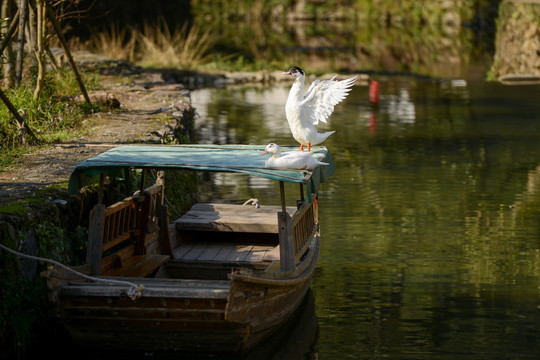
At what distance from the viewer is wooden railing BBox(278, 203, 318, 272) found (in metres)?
8.41

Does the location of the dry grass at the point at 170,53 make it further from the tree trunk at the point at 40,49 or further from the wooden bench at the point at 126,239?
the wooden bench at the point at 126,239

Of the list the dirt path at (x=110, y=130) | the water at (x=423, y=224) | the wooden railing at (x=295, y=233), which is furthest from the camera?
the dirt path at (x=110, y=130)

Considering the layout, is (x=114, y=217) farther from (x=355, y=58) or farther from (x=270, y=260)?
(x=355, y=58)

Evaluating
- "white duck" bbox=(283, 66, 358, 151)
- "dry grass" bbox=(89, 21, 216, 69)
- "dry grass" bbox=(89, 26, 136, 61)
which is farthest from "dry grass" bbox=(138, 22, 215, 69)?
"white duck" bbox=(283, 66, 358, 151)

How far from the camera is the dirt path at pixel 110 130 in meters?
10.4

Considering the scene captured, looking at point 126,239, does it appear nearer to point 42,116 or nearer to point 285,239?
point 285,239

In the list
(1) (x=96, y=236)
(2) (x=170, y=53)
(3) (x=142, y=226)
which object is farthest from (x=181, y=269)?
(2) (x=170, y=53)

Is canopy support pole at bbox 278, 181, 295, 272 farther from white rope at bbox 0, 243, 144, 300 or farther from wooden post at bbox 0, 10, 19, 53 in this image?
wooden post at bbox 0, 10, 19, 53

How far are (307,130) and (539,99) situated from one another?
680 inches

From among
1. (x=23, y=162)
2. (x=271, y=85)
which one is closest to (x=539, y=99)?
(x=271, y=85)

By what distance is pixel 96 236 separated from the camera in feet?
28.2

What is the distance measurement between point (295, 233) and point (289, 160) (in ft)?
3.52

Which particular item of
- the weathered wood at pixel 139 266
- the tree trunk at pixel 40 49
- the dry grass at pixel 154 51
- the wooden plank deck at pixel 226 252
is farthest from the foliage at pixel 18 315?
the dry grass at pixel 154 51

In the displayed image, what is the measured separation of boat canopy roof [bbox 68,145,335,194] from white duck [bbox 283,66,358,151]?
250 mm
